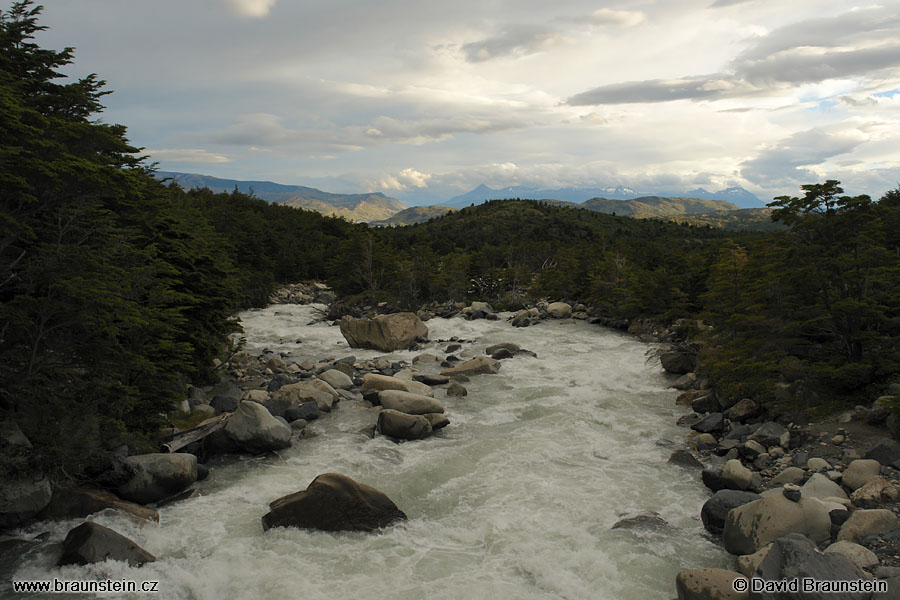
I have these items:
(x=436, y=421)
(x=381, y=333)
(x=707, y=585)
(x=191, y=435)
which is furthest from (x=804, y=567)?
(x=381, y=333)

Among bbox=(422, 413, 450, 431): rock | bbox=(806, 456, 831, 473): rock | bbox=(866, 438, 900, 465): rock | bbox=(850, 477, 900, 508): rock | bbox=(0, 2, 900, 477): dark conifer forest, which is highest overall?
bbox=(0, 2, 900, 477): dark conifer forest

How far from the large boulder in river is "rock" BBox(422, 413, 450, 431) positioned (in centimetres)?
1257

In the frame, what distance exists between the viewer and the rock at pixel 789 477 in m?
11.5

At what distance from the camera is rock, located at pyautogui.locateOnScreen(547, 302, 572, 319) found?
41031 millimetres

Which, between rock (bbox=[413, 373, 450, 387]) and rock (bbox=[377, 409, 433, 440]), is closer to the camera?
rock (bbox=[377, 409, 433, 440])

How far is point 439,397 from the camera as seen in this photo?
784 inches

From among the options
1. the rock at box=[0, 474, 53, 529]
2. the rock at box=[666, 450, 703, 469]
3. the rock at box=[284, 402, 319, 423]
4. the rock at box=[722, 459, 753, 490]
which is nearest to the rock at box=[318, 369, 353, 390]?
the rock at box=[284, 402, 319, 423]

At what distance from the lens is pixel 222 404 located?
17.6 metres

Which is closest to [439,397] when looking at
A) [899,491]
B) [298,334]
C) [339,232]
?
[899,491]

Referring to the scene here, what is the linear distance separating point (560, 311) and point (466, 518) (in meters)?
31.7

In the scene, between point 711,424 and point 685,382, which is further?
point 685,382

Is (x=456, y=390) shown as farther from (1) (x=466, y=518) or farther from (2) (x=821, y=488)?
(2) (x=821, y=488)

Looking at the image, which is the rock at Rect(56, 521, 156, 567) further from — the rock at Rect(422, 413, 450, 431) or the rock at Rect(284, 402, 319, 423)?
the rock at Rect(422, 413, 450, 431)

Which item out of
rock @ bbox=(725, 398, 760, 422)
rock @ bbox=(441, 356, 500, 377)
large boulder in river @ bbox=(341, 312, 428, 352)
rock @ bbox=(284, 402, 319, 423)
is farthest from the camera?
large boulder in river @ bbox=(341, 312, 428, 352)
